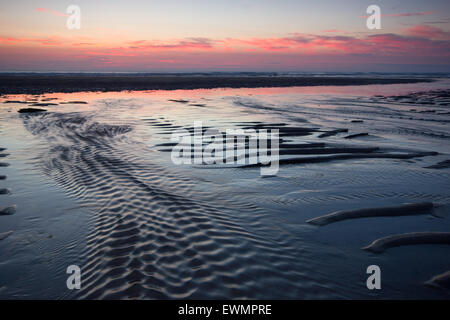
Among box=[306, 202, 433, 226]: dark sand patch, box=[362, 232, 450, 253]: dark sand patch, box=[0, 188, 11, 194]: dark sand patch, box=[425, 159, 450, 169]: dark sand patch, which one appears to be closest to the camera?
box=[362, 232, 450, 253]: dark sand patch

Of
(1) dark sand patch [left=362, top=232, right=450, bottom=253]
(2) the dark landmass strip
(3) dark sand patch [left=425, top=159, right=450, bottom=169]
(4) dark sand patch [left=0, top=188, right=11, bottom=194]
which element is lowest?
(1) dark sand patch [left=362, top=232, right=450, bottom=253]

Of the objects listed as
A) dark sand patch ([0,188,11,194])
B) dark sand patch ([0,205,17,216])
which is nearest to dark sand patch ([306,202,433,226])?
dark sand patch ([0,205,17,216])

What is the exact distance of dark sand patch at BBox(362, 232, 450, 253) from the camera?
4297mm

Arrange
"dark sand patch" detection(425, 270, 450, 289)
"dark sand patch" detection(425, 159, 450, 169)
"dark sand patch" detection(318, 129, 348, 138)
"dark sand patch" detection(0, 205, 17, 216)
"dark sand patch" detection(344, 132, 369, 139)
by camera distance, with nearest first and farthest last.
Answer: "dark sand patch" detection(425, 270, 450, 289), "dark sand patch" detection(0, 205, 17, 216), "dark sand patch" detection(425, 159, 450, 169), "dark sand patch" detection(344, 132, 369, 139), "dark sand patch" detection(318, 129, 348, 138)

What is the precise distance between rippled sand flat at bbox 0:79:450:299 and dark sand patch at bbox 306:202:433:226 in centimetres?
5

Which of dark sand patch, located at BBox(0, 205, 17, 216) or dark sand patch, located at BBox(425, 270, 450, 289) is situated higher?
dark sand patch, located at BBox(0, 205, 17, 216)

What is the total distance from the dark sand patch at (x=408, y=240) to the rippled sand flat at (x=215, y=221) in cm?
9

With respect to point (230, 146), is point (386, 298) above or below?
below

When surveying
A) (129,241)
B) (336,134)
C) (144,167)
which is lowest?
(129,241)

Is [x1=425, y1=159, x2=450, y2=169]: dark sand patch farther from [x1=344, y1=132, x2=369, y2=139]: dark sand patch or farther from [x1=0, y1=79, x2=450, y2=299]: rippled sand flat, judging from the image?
[x1=344, y1=132, x2=369, y2=139]: dark sand patch
